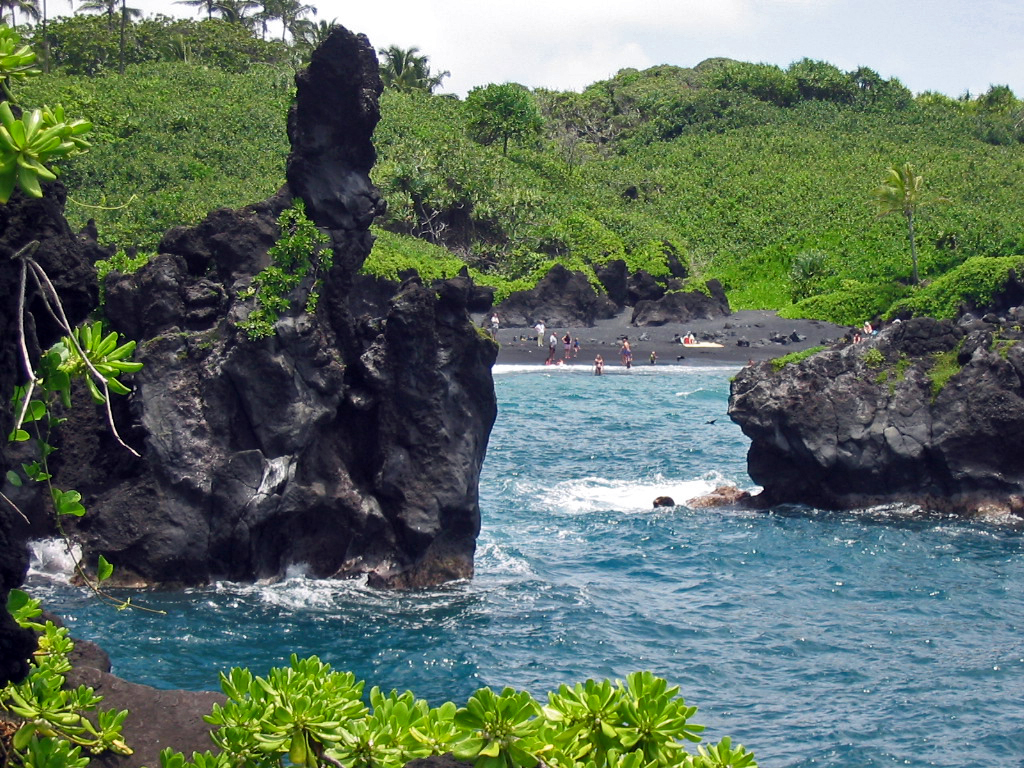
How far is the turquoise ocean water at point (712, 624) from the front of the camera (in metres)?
20.0

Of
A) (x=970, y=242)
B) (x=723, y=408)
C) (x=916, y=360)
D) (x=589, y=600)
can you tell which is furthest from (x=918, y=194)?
(x=589, y=600)

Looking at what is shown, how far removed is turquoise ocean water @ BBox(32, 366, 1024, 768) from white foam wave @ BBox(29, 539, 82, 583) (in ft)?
0.25

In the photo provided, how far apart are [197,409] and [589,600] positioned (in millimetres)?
9250

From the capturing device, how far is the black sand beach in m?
65.8

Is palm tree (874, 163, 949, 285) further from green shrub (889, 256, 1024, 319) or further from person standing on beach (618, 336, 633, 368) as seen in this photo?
person standing on beach (618, 336, 633, 368)

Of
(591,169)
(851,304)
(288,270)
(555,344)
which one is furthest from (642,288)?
(288,270)

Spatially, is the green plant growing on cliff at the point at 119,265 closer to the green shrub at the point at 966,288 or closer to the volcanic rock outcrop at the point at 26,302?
the volcanic rock outcrop at the point at 26,302

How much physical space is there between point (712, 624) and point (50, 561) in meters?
13.7

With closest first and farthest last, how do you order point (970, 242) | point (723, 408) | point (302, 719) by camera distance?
point (302, 719) → point (723, 408) → point (970, 242)

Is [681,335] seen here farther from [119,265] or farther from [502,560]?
[119,265]

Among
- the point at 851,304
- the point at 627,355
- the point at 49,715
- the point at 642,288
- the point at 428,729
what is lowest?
the point at 49,715

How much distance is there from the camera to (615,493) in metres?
37.3

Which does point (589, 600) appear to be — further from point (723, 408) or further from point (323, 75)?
point (723, 408)

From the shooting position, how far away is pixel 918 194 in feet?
232
